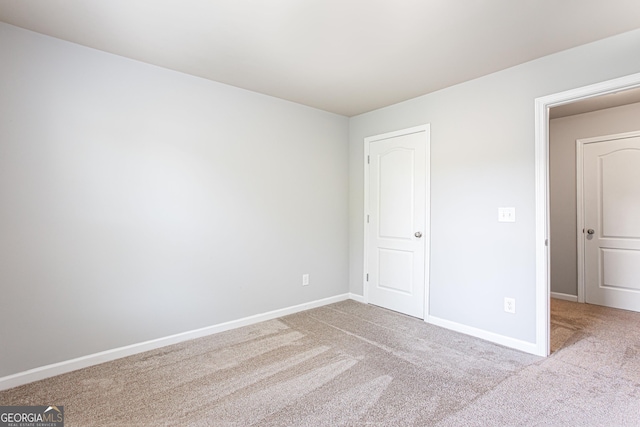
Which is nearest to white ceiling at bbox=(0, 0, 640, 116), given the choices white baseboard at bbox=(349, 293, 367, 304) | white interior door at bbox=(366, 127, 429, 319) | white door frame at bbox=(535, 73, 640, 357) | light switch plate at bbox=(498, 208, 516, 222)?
white door frame at bbox=(535, 73, 640, 357)

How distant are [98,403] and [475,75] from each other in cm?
372

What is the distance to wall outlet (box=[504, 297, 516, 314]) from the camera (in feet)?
8.89

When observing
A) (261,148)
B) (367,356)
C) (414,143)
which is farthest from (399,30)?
(367,356)

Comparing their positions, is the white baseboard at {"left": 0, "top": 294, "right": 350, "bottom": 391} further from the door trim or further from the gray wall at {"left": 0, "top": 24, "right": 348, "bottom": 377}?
the door trim

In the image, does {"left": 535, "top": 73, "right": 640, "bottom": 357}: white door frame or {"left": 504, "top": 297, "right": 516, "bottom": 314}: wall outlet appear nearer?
{"left": 535, "top": 73, "right": 640, "bottom": 357}: white door frame

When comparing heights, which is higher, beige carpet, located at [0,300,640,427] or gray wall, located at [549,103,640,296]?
gray wall, located at [549,103,640,296]

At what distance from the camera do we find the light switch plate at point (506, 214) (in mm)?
2713

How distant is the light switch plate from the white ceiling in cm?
121

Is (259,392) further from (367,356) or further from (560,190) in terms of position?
(560,190)

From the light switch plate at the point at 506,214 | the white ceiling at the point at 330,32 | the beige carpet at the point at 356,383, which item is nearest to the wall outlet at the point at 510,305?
the beige carpet at the point at 356,383

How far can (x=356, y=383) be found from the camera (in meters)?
2.14

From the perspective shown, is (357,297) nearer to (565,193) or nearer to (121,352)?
(121,352)

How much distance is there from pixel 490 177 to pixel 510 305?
3.66 ft

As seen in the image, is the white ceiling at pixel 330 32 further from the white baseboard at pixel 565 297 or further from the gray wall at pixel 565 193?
the white baseboard at pixel 565 297
